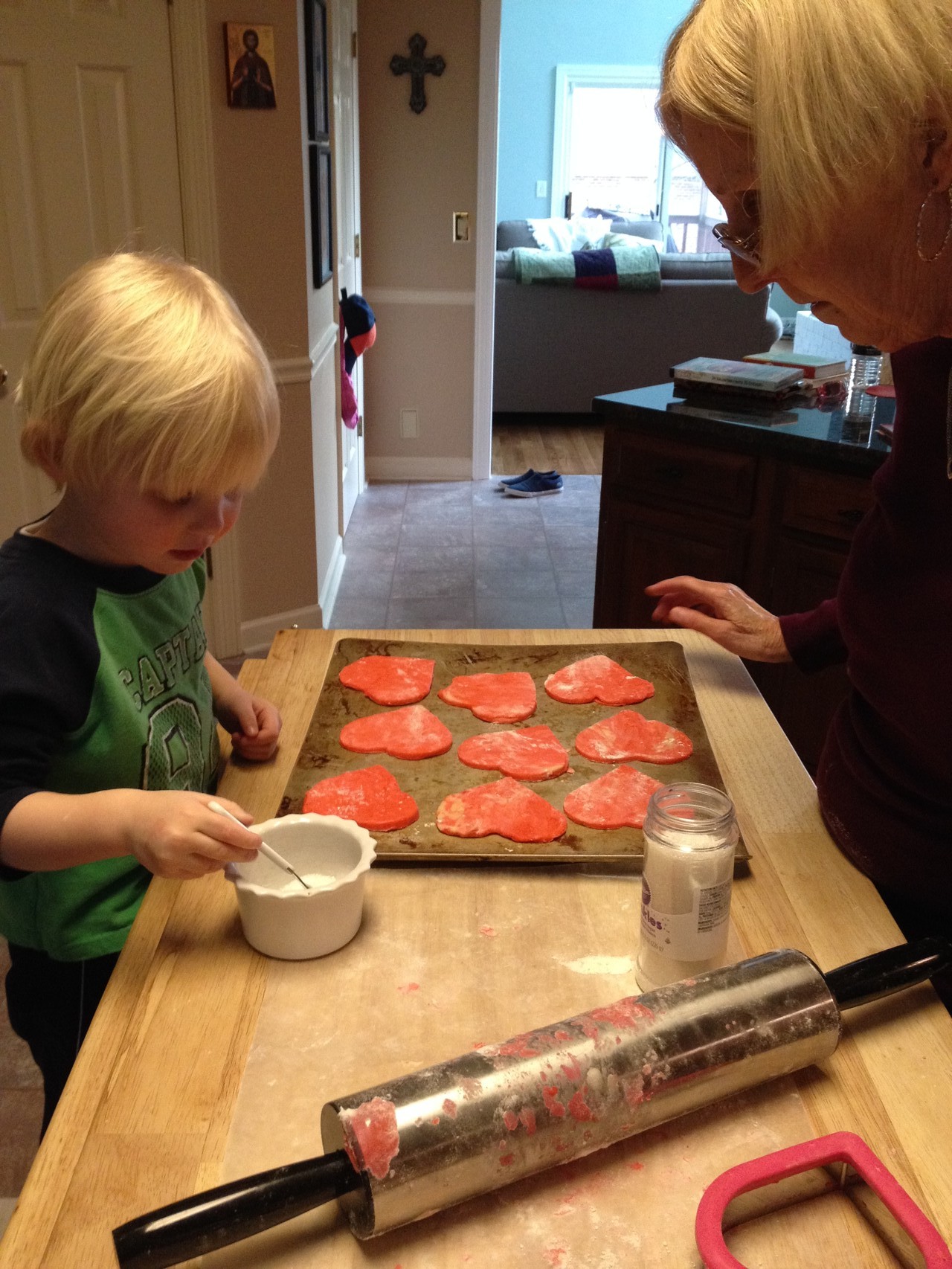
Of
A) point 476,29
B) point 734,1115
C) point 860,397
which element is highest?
point 476,29

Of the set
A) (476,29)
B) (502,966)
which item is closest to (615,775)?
(502,966)

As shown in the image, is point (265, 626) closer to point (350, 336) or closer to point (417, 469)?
point (350, 336)

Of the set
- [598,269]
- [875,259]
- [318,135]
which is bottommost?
[598,269]

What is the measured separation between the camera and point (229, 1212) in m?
0.61

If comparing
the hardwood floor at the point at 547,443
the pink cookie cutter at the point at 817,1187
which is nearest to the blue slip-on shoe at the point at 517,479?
the hardwood floor at the point at 547,443

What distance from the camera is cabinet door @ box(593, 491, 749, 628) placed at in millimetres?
2598

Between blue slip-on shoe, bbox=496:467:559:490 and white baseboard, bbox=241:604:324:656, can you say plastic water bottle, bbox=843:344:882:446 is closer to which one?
white baseboard, bbox=241:604:324:656

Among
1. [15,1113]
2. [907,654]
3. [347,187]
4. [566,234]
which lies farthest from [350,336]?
[566,234]

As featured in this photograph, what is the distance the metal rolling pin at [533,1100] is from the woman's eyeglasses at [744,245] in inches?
23.2

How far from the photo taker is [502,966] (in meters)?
0.87

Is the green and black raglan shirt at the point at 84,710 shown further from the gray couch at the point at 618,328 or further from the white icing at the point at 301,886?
the gray couch at the point at 618,328

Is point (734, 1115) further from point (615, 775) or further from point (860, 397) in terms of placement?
point (860, 397)

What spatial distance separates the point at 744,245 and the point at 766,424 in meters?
1.57

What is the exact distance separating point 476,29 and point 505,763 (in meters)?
4.62
